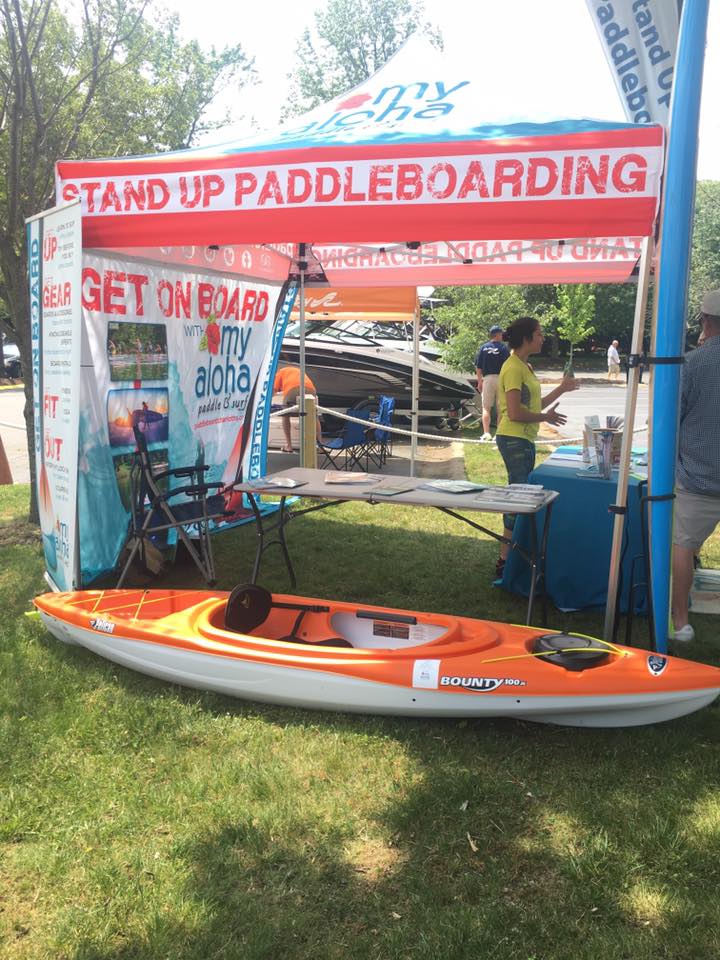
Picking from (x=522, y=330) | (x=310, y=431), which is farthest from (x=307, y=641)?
(x=310, y=431)

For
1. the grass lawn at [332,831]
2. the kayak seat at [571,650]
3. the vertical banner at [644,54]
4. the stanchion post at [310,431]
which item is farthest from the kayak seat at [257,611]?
the stanchion post at [310,431]

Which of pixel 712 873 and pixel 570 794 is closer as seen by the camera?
pixel 712 873

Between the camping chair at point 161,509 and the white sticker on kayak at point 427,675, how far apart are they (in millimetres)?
2240

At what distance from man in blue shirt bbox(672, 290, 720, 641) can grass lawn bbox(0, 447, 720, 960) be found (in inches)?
37.3

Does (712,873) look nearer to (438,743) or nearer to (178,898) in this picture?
(438,743)

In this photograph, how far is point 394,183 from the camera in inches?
142

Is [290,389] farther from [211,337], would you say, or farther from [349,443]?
[211,337]

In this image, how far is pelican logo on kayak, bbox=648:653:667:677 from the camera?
2.97 meters

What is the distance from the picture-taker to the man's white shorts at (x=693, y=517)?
12.7 feet

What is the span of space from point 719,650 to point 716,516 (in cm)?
73

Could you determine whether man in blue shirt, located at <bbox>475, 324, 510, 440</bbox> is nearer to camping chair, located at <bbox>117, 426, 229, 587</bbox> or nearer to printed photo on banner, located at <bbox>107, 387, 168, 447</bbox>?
printed photo on banner, located at <bbox>107, 387, 168, 447</bbox>

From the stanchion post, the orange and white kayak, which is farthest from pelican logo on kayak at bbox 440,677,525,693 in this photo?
the stanchion post

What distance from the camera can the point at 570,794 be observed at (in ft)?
9.14

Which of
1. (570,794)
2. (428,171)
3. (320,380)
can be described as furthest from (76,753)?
(320,380)
